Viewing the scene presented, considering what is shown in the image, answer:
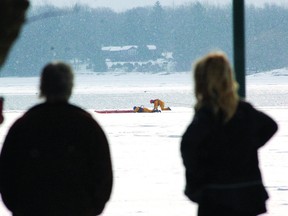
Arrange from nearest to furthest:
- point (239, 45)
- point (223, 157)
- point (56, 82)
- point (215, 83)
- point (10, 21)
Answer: point (10, 21), point (56, 82), point (215, 83), point (223, 157), point (239, 45)

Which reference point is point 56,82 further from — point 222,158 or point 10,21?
point 222,158

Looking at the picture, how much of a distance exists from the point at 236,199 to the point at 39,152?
1.10 metres

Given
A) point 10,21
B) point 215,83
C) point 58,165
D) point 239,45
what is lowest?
point 239,45

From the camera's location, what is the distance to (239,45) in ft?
25.2

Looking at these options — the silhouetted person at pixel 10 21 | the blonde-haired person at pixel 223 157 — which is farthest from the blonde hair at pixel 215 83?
the silhouetted person at pixel 10 21

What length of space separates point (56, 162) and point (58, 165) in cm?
2

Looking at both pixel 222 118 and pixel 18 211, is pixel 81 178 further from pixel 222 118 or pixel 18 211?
pixel 222 118

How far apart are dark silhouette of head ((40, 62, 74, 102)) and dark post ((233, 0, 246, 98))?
2946 millimetres

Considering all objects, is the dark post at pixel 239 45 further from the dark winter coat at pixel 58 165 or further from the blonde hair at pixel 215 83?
the dark winter coat at pixel 58 165

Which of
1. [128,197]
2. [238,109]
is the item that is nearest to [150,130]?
[128,197]

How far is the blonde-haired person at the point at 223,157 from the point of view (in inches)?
200

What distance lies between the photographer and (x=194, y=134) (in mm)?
5098

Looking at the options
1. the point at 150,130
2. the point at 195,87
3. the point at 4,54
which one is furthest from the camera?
the point at 150,130

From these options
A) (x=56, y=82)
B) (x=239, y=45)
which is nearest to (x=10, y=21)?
(x=56, y=82)
